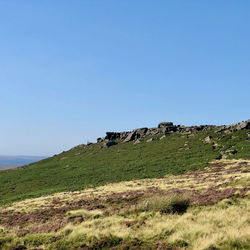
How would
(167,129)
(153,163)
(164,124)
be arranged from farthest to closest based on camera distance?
1. (164,124)
2. (167,129)
3. (153,163)

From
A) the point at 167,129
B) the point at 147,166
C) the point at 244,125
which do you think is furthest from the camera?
the point at 167,129

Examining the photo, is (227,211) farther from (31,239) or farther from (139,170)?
(139,170)

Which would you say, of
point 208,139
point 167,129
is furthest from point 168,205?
point 167,129

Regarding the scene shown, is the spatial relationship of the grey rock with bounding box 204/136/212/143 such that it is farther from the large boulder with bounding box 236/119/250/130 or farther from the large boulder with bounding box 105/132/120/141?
the large boulder with bounding box 105/132/120/141

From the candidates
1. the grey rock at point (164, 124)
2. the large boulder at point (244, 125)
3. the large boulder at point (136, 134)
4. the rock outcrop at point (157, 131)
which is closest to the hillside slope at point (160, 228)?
the large boulder at point (244, 125)

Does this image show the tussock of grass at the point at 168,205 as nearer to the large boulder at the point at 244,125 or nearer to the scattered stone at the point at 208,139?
the scattered stone at the point at 208,139

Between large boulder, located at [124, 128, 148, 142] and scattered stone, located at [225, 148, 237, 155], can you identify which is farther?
large boulder, located at [124, 128, 148, 142]

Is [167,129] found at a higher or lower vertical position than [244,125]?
higher

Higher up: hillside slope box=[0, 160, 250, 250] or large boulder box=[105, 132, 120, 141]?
large boulder box=[105, 132, 120, 141]

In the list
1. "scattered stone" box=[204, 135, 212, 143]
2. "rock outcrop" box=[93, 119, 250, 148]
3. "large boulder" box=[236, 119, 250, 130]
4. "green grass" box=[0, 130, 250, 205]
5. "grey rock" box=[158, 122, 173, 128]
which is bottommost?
"green grass" box=[0, 130, 250, 205]

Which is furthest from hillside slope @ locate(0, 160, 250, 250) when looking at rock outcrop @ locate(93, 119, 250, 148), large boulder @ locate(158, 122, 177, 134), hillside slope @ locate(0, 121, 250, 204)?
large boulder @ locate(158, 122, 177, 134)

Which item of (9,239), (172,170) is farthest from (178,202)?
(172,170)

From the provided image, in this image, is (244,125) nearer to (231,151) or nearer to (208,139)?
(208,139)

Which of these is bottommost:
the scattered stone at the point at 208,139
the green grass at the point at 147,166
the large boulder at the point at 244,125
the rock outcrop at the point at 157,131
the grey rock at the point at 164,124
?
the green grass at the point at 147,166
